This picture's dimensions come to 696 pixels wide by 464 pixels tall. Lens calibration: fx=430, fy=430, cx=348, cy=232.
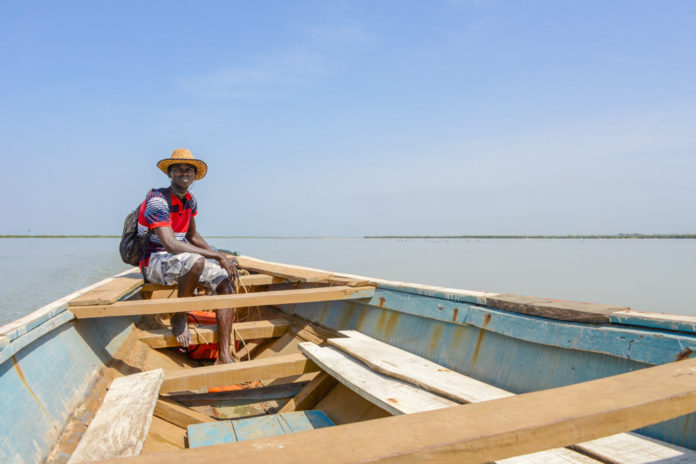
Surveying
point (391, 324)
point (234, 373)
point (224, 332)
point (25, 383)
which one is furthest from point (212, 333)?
point (25, 383)

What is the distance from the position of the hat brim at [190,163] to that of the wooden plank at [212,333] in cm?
148

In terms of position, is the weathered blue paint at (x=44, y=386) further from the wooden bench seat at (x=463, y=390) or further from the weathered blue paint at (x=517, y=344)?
the weathered blue paint at (x=517, y=344)

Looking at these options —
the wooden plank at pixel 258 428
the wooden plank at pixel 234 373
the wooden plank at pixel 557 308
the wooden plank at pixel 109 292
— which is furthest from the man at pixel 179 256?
the wooden plank at pixel 557 308

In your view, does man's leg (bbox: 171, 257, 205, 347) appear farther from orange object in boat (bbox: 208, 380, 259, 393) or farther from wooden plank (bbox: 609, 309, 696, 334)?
wooden plank (bbox: 609, 309, 696, 334)

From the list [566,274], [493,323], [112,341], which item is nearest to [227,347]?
[112,341]

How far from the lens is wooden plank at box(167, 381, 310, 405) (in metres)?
3.07

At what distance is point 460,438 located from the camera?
2.40ft

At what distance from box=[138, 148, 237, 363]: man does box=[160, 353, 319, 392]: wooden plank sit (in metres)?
0.92

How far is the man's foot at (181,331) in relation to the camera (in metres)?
3.65

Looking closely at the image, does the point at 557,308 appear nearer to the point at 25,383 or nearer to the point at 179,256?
the point at 25,383

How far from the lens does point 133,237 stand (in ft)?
12.7

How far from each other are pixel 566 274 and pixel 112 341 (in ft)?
54.7

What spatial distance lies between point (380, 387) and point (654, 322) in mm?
1181

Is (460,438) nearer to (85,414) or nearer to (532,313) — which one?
(532,313)
